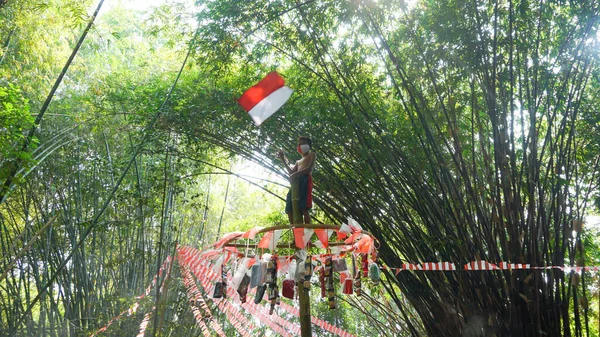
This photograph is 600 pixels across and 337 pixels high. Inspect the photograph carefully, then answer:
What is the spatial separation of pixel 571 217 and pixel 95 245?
411 centimetres

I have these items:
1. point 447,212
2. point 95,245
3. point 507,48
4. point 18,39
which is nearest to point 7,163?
point 18,39

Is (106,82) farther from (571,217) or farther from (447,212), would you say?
(571,217)

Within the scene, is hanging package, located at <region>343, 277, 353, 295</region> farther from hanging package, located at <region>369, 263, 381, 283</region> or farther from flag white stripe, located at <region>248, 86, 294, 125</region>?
flag white stripe, located at <region>248, 86, 294, 125</region>

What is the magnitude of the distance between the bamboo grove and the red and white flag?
59 cm

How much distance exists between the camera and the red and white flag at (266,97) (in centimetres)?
276

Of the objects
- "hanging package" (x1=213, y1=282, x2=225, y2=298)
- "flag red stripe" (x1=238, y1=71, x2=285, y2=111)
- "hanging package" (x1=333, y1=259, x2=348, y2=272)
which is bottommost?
"hanging package" (x1=213, y1=282, x2=225, y2=298)

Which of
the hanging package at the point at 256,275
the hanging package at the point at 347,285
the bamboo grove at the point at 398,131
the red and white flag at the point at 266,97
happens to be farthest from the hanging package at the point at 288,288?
the red and white flag at the point at 266,97

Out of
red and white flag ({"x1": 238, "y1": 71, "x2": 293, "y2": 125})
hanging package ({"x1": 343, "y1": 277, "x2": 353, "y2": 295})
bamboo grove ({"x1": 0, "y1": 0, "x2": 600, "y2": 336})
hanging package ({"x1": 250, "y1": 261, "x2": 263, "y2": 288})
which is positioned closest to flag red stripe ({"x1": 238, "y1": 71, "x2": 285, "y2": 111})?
red and white flag ({"x1": 238, "y1": 71, "x2": 293, "y2": 125})

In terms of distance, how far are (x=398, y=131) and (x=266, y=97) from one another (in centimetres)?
136

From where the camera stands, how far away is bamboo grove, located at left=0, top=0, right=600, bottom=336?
10.7ft

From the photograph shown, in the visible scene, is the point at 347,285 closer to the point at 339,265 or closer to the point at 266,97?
the point at 339,265

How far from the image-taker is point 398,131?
3.82m

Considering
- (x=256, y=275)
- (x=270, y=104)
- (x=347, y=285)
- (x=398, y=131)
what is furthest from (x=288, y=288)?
(x=398, y=131)

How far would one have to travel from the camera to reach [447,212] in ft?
11.6
